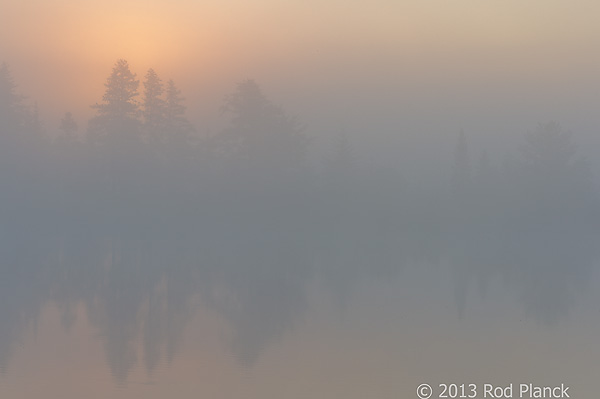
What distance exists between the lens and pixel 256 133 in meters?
72.9

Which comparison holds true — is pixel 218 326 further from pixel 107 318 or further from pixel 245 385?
pixel 245 385

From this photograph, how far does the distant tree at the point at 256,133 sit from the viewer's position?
2857 inches

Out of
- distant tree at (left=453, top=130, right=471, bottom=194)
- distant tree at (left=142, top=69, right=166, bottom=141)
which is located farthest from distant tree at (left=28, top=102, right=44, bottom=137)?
distant tree at (left=453, top=130, right=471, bottom=194)

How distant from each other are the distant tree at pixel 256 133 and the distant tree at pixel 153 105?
6.62 m

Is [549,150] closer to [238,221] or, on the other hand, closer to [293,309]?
[238,221]

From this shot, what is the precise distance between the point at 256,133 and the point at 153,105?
10711 mm

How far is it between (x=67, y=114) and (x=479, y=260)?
55184 mm

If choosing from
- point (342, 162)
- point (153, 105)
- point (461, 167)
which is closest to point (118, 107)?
point (153, 105)

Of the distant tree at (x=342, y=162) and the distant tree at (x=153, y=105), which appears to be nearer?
the distant tree at (x=153, y=105)

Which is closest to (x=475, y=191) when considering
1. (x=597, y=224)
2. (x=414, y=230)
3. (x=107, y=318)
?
(x=597, y=224)

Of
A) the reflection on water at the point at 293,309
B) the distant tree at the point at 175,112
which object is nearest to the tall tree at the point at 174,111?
the distant tree at the point at 175,112

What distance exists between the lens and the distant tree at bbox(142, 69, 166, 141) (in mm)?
75750

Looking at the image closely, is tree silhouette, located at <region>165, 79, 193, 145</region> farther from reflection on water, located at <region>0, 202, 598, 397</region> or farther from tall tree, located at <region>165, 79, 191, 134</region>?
reflection on water, located at <region>0, 202, 598, 397</region>

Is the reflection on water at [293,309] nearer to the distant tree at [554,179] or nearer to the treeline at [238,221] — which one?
the treeline at [238,221]
